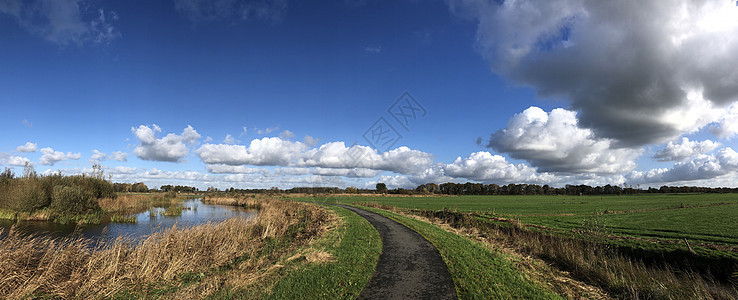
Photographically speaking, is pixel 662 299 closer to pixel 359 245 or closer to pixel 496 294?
pixel 496 294

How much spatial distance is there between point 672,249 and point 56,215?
56795mm

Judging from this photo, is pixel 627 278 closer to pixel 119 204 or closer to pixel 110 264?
pixel 110 264

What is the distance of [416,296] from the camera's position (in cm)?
784

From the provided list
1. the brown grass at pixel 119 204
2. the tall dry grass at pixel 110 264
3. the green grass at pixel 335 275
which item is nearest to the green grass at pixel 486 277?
the green grass at pixel 335 275

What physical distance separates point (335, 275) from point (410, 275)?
96.0 inches

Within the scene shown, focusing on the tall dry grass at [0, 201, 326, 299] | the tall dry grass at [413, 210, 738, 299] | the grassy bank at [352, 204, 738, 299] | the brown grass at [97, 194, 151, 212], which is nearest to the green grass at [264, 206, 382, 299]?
the tall dry grass at [0, 201, 326, 299]

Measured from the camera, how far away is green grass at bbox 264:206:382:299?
26.1 feet

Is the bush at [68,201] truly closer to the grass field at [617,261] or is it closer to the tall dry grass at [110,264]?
the tall dry grass at [110,264]

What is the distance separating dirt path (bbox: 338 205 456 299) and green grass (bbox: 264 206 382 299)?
369 mm

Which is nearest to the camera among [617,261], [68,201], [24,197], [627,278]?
[627,278]

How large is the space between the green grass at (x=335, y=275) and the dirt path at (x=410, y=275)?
1.21 ft

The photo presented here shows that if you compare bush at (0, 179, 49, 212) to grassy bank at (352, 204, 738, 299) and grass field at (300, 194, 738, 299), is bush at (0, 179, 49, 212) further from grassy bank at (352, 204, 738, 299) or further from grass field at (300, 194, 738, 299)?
grassy bank at (352, 204, 738, 299)

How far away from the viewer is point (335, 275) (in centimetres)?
949

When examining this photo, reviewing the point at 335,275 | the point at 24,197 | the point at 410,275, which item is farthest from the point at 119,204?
the point at 410,275
